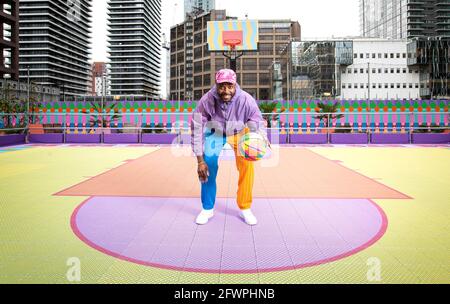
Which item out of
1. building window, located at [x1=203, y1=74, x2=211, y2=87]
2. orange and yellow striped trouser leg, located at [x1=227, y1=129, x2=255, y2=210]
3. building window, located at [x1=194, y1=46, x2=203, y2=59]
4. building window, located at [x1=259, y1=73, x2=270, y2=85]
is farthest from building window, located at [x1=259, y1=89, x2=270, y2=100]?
orange and yellow striped trouser leg, located at [x1=227, y1=129, x2=255, y2=210]

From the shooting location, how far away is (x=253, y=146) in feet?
13.4

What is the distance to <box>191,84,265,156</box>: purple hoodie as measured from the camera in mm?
4191

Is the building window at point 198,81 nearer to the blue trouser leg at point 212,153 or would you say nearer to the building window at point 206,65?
the building window at point 206,65

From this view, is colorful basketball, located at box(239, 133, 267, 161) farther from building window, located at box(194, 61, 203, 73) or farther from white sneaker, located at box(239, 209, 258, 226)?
building window, located at box(194, 61, 203, 73)

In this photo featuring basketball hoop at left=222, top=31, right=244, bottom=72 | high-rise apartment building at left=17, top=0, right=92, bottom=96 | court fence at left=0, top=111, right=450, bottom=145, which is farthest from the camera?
high-rise apartment building at left=17, top=0, right=92, bottom=96

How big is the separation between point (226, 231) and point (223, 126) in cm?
120

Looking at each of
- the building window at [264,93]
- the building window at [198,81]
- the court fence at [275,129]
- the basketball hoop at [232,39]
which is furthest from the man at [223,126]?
the building window at [198,81]

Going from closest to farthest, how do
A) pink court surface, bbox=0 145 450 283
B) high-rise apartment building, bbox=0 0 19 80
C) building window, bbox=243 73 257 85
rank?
pink court surface, bbox=0 145 450 283, high-rise apartment building, bbox=0 0 19 80, building window, bbox=243 73 257 85

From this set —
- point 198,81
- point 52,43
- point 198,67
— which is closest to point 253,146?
point 198,81

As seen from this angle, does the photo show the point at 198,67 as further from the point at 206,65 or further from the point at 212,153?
the point at 212,153

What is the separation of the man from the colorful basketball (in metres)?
0.11

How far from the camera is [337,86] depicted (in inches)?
3762

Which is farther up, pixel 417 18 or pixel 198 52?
pixel 417 18
